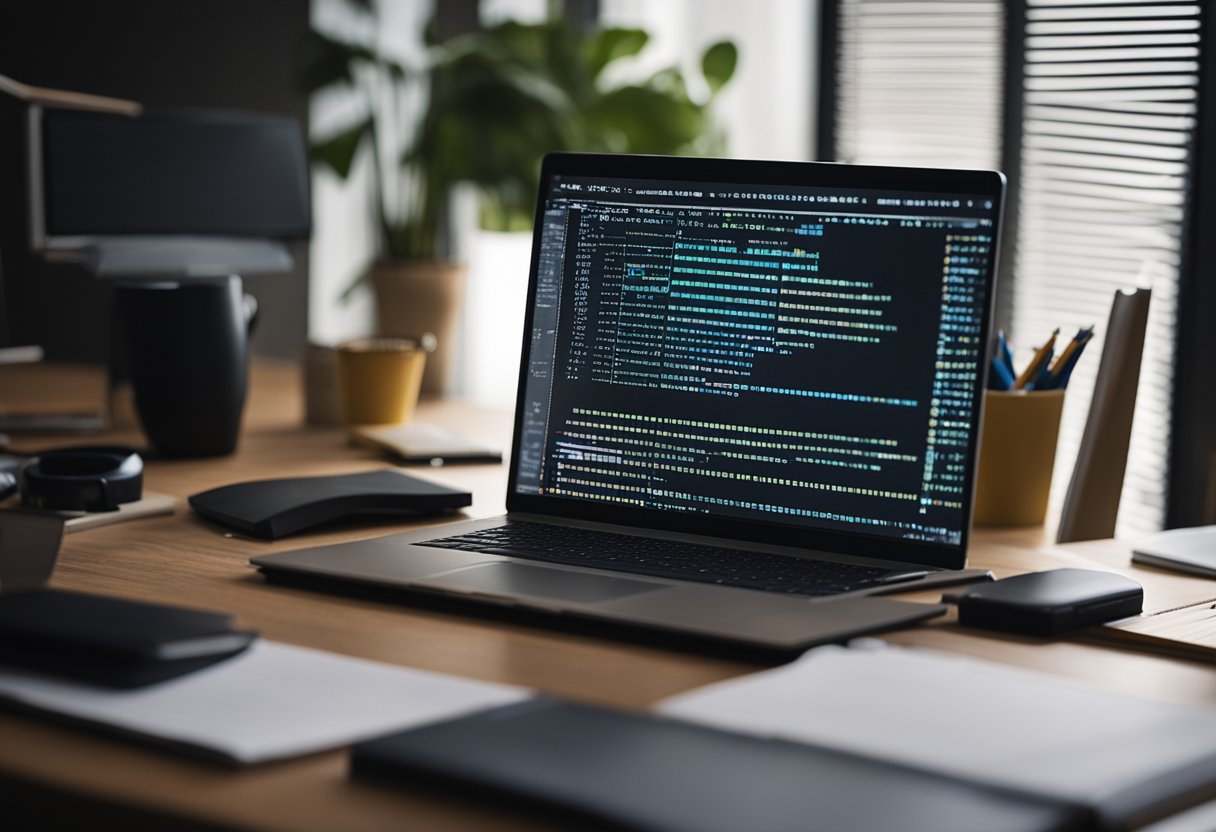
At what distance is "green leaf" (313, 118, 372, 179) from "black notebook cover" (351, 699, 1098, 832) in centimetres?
229

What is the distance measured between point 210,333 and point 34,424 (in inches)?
14.5

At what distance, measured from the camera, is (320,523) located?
1307 millimetres

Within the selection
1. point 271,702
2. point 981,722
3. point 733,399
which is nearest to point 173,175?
point 733,399

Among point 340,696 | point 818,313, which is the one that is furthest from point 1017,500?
point 340,696

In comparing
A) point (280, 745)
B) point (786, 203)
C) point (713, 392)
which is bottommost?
point (280, 745)

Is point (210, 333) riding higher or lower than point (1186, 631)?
higher

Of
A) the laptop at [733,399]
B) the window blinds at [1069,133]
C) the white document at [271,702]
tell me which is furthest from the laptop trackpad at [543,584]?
the window blinds at [1069,133]

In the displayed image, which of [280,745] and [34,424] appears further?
[34,424]

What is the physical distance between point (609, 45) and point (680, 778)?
2427 mm

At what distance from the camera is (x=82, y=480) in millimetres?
1331

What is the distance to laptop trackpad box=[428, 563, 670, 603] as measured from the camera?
3.29 feet

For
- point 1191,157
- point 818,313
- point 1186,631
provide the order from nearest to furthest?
point 1186,631
point 818,313
point 1191,157

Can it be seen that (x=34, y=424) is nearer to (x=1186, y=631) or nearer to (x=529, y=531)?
(x=529, y=531)

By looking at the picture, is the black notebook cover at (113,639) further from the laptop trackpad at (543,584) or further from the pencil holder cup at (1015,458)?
the pencil holder cup at (1015,458)
